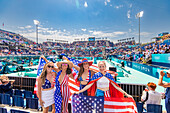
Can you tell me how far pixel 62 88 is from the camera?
98.6 inches

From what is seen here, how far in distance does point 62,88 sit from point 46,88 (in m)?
0.38

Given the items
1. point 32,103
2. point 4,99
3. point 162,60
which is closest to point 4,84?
point 4,99

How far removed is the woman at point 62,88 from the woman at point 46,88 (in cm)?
14

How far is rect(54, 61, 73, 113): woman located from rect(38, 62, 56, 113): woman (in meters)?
0.14

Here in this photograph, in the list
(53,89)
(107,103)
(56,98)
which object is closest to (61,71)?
(53,89)

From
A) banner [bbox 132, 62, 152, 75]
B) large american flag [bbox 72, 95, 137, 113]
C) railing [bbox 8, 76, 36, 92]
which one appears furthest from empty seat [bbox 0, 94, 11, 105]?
Result: banner [bbox 132, 62, 152, 75]

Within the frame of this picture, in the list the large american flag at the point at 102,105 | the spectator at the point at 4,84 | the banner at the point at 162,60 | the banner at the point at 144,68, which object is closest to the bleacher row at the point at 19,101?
the spectator at the point at 4,84

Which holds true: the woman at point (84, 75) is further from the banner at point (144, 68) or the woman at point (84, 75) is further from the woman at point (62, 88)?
Result: the banner at point (144, 68)

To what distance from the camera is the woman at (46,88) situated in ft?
7.81

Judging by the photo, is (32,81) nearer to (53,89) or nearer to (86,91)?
(53,89)

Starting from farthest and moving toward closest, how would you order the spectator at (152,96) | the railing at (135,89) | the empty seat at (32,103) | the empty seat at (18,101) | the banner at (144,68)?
the banner at (144,68) < the railing at (135,89) < the empty seat at (18,101) < the empty seat at (32,103) < the spectator at (152,96)

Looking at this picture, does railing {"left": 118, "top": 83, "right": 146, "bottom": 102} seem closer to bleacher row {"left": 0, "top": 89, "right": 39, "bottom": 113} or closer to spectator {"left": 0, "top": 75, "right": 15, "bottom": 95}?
bleacher row {"left": 0, "top": 89, "right": 39, "bottom": 113}

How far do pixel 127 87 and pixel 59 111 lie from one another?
3.39 metres

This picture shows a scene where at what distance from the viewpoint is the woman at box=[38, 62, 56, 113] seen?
2381 mm
